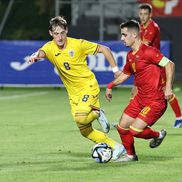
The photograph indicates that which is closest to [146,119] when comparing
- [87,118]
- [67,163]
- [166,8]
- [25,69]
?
[87,118]

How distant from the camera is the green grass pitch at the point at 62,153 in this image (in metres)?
10.5

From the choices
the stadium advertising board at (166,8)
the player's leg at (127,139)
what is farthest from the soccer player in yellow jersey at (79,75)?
the stadium advertising board at (166,8)

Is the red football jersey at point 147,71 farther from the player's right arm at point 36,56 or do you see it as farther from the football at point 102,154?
the player's right arm at point 36,56

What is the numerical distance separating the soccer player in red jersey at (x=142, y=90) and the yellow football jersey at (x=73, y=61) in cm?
78

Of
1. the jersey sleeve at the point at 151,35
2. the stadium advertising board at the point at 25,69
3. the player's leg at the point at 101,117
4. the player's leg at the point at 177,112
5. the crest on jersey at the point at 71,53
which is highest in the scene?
the crest on jersey at the point at 71,53

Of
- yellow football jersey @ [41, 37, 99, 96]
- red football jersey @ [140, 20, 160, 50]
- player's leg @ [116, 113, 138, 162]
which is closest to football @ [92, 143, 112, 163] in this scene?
player's leg @ [116, 113, 138, 162]

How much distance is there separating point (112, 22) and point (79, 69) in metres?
22.0

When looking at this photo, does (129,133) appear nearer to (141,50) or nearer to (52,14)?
(141,50)

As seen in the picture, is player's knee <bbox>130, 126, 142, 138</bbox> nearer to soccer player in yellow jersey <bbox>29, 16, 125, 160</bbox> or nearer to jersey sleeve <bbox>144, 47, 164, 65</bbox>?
soccer player in yellow jersey <bbox>29, 16, 125, 160</bbox>

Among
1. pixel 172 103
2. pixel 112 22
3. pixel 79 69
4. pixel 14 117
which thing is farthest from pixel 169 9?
pixel 79 69

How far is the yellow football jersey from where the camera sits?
1238 cm

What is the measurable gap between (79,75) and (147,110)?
54.0 inches

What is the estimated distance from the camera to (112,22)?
113ft

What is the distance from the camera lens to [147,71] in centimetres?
1173
